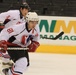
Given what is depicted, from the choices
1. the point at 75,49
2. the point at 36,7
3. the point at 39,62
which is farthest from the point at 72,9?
the point at 39,62

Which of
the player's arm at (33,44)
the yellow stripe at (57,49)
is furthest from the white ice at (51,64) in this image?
the player's arm at (33,44)

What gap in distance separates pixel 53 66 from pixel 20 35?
7.81 feet

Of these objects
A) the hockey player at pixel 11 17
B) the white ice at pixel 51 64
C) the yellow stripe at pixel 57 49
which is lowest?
the yellow stripe at pixel 57 49

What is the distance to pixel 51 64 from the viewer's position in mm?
5707

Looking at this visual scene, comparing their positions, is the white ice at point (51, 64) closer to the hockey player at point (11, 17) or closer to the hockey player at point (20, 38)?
the hockey player at point (11, 17)

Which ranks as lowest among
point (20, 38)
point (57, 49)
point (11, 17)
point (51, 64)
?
point (57, 49)

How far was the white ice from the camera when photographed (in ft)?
16.2

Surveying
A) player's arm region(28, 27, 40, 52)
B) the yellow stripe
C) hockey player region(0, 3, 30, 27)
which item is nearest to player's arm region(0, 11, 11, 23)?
hockey player region(0, 3, 30, 27)

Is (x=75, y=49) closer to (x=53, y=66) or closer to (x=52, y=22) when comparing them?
(x=52, y=22)

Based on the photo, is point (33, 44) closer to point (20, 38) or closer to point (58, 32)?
point (20, 38)

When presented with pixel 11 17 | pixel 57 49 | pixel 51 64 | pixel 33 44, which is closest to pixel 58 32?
pixel 57 49

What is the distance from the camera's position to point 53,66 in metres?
5.52

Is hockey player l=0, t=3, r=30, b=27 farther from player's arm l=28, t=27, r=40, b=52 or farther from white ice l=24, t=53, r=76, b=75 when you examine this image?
player's arm l=28, t=27, r=40, b=52

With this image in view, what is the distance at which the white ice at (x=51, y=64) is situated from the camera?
4938 mm
